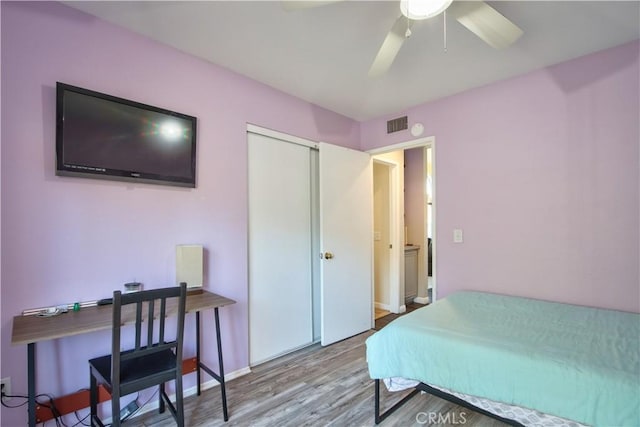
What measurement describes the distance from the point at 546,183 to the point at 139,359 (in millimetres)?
3169

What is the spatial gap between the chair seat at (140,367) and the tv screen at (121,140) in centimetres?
110

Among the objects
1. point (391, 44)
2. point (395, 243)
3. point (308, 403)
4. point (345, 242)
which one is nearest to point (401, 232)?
point (395, 243)

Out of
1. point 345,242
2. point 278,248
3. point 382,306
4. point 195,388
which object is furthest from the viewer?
point 382,306

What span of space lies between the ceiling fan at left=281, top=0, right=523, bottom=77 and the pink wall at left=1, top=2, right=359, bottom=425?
1.30m

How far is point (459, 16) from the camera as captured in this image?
1.54 m

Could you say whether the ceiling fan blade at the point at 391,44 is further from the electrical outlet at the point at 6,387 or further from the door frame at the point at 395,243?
the electrical outlet at the point at 6,387

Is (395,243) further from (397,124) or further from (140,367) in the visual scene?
(140,367)

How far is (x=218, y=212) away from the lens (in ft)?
8.17

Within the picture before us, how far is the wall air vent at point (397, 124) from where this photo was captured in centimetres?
340

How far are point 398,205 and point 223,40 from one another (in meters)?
3.02

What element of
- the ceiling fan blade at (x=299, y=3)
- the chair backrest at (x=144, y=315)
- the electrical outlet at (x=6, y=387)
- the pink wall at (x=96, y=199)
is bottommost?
the electrical outlet at (x=6, y=387)

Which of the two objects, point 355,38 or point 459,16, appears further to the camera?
point 355,38

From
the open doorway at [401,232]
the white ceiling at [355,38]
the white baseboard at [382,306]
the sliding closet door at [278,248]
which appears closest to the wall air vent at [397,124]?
the open doorway at [401,232]

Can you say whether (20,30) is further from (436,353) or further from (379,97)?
(436,353)
